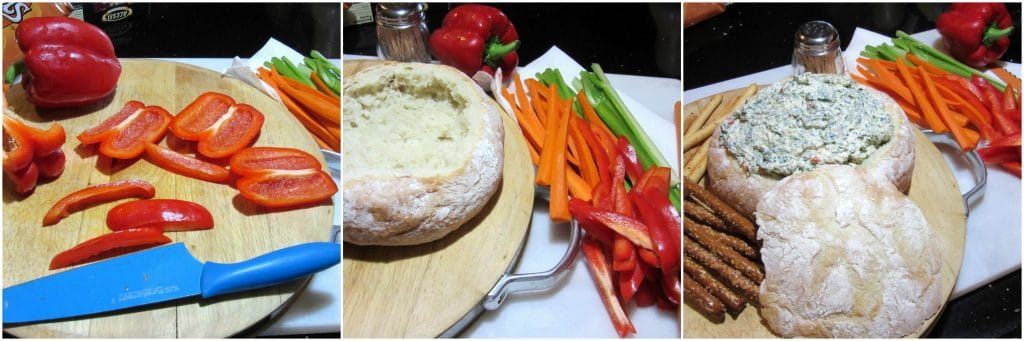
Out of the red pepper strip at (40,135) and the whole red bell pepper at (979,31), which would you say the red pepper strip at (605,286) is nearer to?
the red pepper strip at (40,135)

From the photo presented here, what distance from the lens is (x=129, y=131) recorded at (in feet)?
5.56

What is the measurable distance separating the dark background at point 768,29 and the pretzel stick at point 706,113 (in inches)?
2.2

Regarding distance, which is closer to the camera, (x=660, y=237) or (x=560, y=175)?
(x=660, y=237)

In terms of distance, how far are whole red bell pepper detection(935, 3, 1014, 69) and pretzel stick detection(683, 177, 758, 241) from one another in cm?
105

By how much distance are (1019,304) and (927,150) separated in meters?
0.45

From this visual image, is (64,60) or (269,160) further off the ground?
(64,60)

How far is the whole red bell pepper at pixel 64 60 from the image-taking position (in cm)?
160

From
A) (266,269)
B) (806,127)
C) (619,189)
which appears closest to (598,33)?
(619,189)

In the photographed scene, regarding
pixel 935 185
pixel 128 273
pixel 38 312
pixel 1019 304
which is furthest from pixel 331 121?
pixel 1019 304

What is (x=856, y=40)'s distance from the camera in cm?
225

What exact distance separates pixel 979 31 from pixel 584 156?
4.20ft

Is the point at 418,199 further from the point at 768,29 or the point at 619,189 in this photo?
the point at 768,29

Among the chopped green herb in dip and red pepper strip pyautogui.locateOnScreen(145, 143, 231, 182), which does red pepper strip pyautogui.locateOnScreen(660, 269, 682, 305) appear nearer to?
the chopped green herb in dip

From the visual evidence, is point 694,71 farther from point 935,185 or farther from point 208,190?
point 208,190
